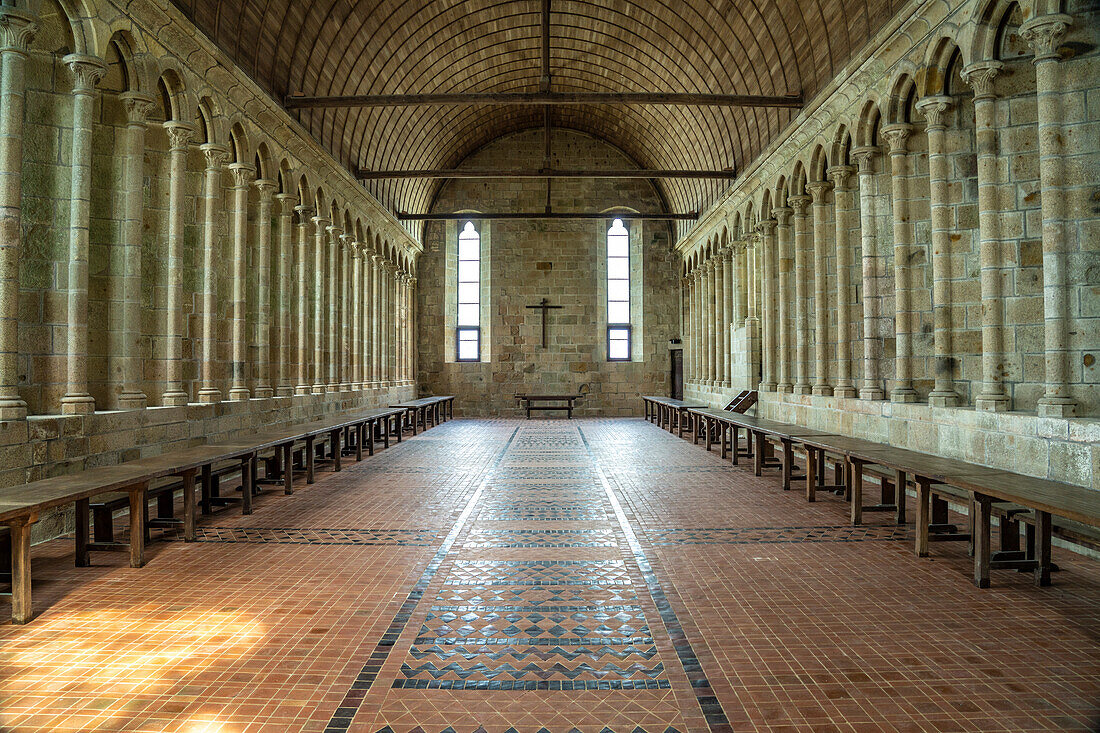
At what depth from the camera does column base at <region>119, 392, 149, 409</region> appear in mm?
8141

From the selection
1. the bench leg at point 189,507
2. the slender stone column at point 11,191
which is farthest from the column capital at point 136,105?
the bench leg at point 189,507

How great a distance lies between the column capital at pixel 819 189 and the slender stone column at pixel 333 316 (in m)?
10.5

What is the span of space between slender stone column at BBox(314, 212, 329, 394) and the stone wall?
420 inches

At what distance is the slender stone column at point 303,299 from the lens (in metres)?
14.2

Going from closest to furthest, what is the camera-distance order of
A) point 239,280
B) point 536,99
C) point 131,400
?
point 131,400, point 239,280, point 536,99

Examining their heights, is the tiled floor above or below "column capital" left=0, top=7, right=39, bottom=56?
below

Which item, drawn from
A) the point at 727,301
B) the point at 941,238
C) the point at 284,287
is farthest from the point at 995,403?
the point at 727,301

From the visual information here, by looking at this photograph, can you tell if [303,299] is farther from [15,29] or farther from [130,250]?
[15,29]

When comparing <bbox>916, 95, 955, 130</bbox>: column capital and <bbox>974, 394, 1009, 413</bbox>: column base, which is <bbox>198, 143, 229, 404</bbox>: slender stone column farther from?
<bbox>974, 394, 1009, 413</bbox>: column base

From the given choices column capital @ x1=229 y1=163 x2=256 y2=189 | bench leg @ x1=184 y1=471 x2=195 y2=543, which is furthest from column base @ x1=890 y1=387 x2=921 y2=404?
column capital @ x1=229 y1=163 x2=256 y2=189

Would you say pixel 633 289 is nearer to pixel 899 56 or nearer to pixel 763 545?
pixel 899 56

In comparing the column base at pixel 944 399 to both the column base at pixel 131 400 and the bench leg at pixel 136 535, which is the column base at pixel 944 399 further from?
the column base at pixel 131 400

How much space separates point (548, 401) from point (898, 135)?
A: 57.5ft

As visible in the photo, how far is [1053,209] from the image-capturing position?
6.76 m
